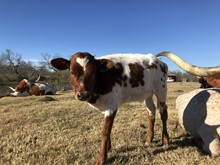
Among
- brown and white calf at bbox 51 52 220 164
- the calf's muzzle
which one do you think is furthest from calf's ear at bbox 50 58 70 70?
the calf's muzzle

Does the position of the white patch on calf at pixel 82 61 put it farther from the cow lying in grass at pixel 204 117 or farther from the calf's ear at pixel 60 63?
the cow lying in grass at pixel 204 117

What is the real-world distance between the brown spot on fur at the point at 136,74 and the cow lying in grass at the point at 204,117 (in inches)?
61.8

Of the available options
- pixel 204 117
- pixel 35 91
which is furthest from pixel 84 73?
pixel 35 91

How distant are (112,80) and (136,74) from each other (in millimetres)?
784

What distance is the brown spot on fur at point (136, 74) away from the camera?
226 inches

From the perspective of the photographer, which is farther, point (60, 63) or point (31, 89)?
point (31, 89)

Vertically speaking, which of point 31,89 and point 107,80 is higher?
point 107,80

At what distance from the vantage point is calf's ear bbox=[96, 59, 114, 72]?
5.06 m

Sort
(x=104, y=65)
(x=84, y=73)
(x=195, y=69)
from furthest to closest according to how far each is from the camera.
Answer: (x=104, y=65) → (x=84, y=73) → (x=195, y=69)

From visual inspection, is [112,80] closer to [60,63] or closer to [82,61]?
[82,61]

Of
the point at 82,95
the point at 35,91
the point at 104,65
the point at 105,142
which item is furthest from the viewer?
the point at 35,91

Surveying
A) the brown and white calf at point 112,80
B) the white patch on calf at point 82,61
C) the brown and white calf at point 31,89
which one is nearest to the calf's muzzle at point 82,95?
the brown and white calf at point 112,80

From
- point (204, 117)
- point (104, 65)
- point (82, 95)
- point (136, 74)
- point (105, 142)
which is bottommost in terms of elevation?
point (105, 142)

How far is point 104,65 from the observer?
5.11 m
